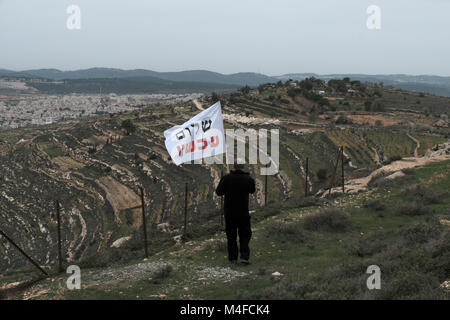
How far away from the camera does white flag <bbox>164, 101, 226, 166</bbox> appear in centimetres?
859

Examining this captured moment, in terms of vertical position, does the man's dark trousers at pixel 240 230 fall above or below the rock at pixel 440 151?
above

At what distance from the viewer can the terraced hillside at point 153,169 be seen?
24.7m

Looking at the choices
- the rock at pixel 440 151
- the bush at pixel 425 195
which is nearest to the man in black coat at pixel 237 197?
the bush at pixel 425 195

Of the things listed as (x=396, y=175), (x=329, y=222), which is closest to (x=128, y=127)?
(x=396, y=175)

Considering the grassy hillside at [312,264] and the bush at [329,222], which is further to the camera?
the bush at [329,222]

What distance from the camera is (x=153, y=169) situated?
38781mm

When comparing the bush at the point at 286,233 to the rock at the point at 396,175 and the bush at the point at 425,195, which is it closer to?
the bush at the point at 425,195

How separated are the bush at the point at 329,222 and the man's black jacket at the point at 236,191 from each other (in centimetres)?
326

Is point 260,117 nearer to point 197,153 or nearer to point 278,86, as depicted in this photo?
point 278,86

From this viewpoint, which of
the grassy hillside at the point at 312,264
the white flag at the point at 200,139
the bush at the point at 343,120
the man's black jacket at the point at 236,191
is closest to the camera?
the grassy hillside at the point at 312,264

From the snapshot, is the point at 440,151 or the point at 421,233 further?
the point at 440,151

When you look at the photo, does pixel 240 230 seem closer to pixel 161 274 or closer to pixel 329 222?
pixel 161 274

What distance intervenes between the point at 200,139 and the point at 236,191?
2.10m
